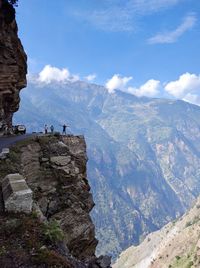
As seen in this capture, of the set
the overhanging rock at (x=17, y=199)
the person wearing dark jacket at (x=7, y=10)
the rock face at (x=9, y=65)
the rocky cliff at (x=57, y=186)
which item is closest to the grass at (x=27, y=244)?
the overhanging rock at (x=17, y=199)

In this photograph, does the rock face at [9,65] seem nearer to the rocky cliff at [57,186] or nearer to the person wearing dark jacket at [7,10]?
the person wearing dark jacket at [7,10]

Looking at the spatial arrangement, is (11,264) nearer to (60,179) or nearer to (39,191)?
(39,191)

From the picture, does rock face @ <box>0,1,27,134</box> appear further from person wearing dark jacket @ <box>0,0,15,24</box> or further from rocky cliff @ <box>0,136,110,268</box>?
rocky cliff @ <box>0,136,110,268</box>

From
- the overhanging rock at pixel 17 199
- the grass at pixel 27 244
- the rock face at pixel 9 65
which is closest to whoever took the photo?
the grass at pixel 27 244

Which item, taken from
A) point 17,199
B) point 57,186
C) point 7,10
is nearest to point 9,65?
point 7,10

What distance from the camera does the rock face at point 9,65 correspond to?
5772 centimetres

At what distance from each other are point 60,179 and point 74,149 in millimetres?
9970

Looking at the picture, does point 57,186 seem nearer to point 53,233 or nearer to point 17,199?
point 17,199

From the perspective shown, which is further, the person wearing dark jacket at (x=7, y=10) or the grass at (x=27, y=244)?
the person wearing dark jacket at (x=7, y=10)

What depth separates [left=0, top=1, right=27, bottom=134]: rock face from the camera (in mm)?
57719

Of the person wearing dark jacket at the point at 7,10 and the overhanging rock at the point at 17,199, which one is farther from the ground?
the person wearing dark jacket at the point at 7,10

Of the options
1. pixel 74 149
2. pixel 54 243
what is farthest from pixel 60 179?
pixel 54 243

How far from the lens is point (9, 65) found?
58.5m

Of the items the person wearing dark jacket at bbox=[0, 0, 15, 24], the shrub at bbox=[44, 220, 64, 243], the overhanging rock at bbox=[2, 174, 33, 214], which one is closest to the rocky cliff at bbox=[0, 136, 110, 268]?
the overhanging rock at bbox=[2, 174, 33, 214]
